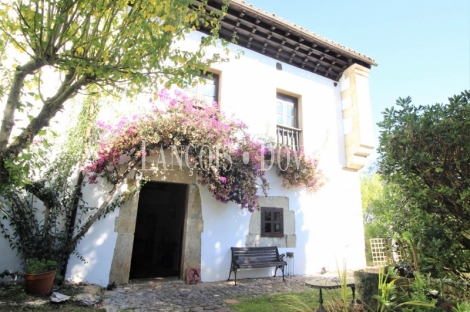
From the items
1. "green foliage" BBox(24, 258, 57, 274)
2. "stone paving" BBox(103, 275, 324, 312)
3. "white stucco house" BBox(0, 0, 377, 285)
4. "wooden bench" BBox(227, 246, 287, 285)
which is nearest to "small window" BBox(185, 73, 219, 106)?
"white stucco house" BBox(0, 0, 377, 285)

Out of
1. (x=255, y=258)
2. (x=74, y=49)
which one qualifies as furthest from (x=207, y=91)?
(x=255, y=258)

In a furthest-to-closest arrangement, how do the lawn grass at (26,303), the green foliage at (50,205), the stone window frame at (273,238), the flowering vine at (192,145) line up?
1. the stone window frame at (273,238)
2. the flowering vine at (192,145)
3. the green foliage at (50,205)
4. the lawn grass at (26,303)

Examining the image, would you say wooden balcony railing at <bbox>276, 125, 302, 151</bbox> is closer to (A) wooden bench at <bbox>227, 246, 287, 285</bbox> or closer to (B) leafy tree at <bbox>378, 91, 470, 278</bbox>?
(A) wooden bench at <bbox>227, 246, 287, 285</bbox>

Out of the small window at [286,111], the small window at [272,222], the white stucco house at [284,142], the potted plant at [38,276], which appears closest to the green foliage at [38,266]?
the potted plant at [38,276]

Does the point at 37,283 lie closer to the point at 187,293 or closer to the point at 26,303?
the point at 26,303

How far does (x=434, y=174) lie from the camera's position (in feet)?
9.95

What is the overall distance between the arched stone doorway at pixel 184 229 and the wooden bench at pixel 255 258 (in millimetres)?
783

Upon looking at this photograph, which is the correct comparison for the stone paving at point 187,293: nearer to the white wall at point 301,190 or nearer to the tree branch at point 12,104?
the white wall at point 301,190

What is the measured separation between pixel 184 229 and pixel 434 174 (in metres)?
4.54

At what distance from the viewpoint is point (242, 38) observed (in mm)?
7246

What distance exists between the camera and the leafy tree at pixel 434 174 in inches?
110

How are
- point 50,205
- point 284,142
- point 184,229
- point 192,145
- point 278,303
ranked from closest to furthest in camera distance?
point 278,303
point 50,205
point 192,145
point 184,229
point 284,142

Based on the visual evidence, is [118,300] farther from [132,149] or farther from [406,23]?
[406,23]

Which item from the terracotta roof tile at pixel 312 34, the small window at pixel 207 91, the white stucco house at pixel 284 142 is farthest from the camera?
the terracotta roof tile at pixel 312 34
